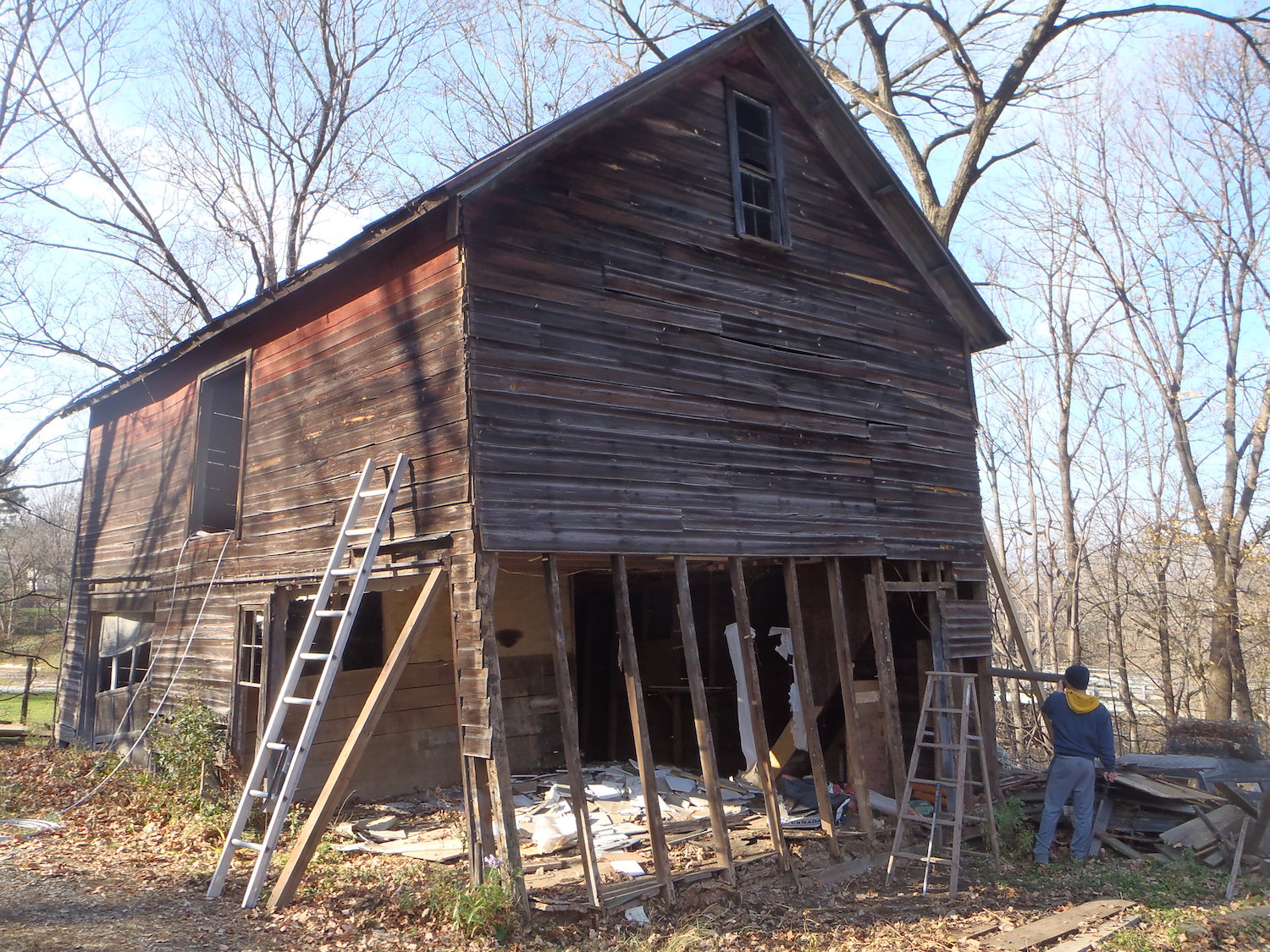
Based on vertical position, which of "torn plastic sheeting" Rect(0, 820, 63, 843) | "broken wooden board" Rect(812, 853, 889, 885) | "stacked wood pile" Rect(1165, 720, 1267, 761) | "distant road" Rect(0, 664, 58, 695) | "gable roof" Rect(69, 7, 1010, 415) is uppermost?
"gable roof" Rect(69, 7, 1010, 415)

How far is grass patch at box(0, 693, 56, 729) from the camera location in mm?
20438

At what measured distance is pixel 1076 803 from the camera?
9.89 meters

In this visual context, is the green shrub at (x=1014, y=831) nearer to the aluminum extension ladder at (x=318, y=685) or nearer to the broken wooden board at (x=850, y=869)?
the broken wooden board at (x=850, y=869)

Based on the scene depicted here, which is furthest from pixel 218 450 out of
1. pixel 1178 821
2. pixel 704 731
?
pixel 1178 821

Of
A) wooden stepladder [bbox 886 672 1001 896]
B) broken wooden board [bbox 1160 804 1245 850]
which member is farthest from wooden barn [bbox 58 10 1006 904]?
broken wooden board [bbox 1160 804 1245 850]

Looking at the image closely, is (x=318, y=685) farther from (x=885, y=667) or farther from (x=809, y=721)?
(x=885, y=667)

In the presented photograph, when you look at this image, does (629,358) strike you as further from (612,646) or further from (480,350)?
(612,646)

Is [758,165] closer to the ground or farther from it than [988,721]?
farther from it

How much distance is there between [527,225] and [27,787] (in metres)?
9.92

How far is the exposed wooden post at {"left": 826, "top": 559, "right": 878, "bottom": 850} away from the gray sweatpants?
1.81 metres

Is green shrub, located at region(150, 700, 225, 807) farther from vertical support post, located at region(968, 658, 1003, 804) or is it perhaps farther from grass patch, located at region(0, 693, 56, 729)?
grass patch, located at region(0, 693, 56, 729)

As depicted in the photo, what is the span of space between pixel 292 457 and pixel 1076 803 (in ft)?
30.4

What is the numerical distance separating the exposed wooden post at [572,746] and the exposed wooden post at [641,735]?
0.51 m

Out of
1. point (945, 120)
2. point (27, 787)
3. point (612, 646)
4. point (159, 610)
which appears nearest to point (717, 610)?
point (612, 646)
